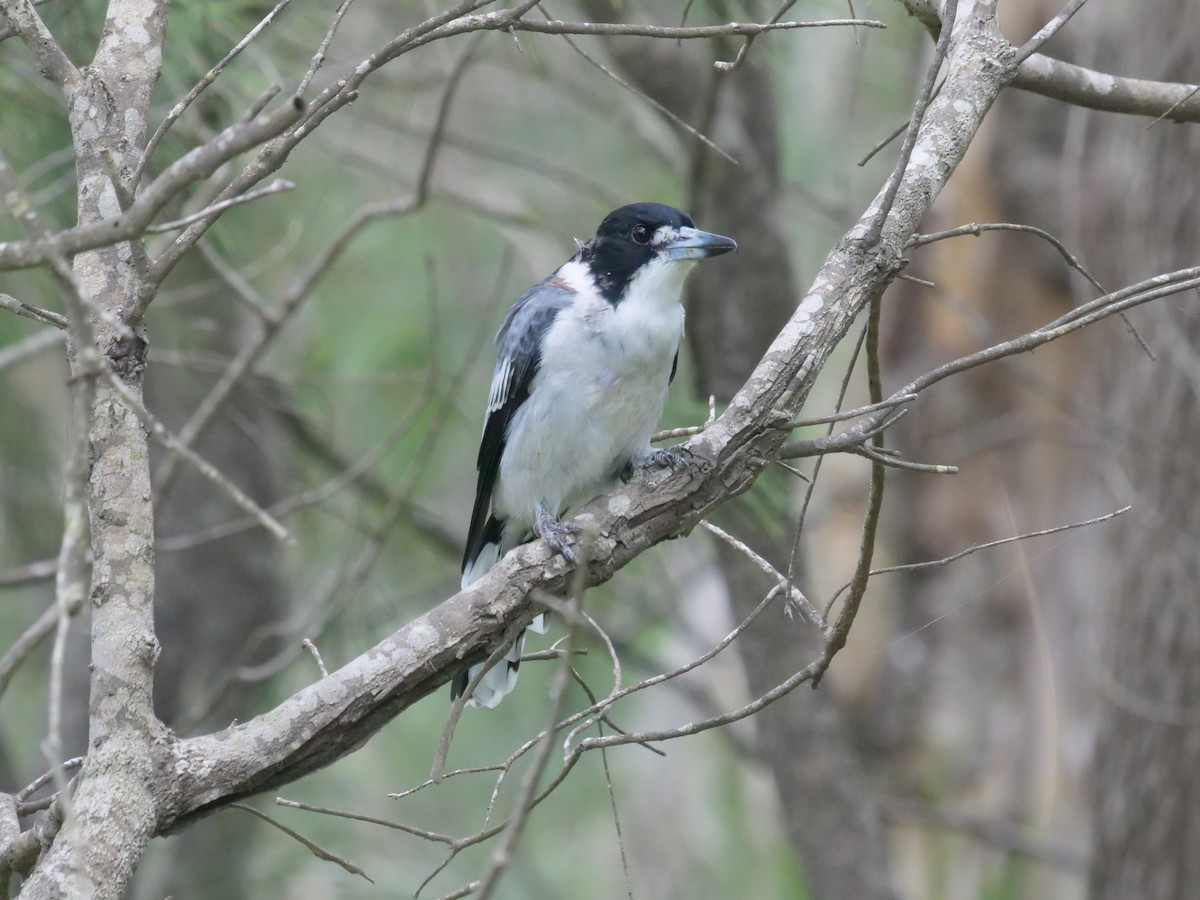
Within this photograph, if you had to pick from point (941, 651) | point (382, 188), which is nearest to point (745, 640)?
point (941, 651)

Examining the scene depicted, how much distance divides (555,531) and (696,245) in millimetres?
970

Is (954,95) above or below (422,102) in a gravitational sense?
below

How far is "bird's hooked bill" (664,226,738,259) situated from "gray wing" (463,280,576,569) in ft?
1.19

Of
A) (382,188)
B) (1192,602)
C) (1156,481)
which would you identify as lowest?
(1192,602)

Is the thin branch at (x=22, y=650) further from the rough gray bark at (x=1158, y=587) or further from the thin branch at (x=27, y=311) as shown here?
the rough gray bark at (x=1158, y=587)

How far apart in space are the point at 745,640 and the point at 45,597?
351 centimetres

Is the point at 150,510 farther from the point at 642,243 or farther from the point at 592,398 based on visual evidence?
the point at 642,243

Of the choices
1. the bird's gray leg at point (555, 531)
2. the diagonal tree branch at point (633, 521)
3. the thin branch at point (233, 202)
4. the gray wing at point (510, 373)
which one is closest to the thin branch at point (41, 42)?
the thin branch at point (233, 202)

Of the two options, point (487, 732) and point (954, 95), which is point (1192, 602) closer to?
point (954, 95)

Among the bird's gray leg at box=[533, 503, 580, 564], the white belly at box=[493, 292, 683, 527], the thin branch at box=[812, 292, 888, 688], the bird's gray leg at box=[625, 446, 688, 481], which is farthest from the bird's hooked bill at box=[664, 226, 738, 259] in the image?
the thin branch at box=[812, 292, 888, 688]

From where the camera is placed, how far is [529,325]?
3.76m

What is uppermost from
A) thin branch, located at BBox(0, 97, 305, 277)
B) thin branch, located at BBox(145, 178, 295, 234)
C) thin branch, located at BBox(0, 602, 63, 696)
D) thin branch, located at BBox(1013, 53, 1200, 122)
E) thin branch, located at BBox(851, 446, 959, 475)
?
thin branch, located at BBox(1013, 53, 1200, 122)

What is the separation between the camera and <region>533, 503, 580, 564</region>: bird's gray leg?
246 centimetres

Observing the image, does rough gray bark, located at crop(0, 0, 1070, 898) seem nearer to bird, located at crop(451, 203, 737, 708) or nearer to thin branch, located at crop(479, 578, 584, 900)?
thin branch, located at crop(479, 578, 584, 900)
